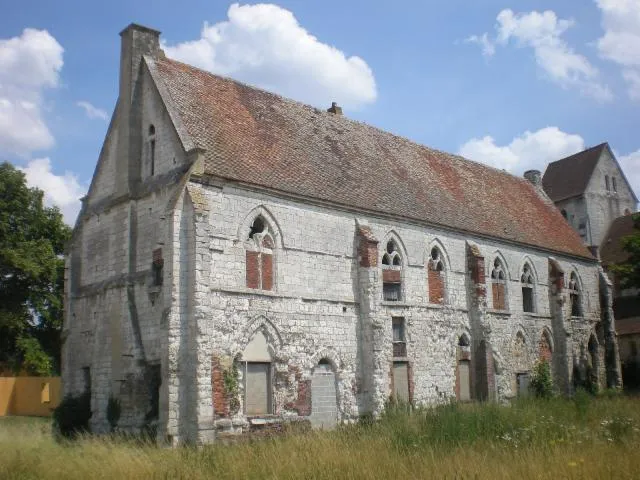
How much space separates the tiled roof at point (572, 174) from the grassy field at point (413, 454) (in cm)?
3025

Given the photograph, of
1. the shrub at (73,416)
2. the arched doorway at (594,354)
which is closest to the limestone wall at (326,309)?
the shrub at (73,416)

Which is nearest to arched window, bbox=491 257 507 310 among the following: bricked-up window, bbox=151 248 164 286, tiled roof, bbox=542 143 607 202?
bricked-up window, bbox=151 248 164 286

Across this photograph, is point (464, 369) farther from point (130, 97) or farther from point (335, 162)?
point (130, 97)

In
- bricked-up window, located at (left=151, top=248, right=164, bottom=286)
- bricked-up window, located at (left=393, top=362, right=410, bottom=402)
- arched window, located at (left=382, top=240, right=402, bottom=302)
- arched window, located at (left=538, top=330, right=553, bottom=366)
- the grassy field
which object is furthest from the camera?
arched window, located at (left=538, top=330, right=553, bottom=366)

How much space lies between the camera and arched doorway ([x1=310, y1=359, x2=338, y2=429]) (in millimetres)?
20609

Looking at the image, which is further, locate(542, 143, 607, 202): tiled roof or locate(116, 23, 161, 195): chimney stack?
locate(542, 143, 607, 202): tiled roof

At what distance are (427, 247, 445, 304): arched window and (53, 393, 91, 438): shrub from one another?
1239 cm

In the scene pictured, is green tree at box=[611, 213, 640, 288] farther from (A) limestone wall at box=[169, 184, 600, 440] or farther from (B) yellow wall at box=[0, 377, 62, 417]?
(B) yellow wall at box=[0, 377, 62, 417]

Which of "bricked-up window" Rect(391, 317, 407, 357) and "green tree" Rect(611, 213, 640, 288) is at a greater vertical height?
"green tree" Rect(611, 213, 640, 288)

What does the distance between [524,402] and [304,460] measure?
10.0m

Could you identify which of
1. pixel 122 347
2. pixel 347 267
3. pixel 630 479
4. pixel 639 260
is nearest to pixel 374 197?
pixel 347 267

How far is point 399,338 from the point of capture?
23.7m

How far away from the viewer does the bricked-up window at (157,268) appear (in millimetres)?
19438

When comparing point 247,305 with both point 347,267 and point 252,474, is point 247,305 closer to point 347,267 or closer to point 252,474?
point 347,267
